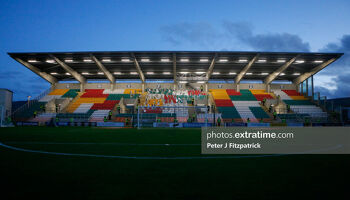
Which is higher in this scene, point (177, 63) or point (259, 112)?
point (177, 63)

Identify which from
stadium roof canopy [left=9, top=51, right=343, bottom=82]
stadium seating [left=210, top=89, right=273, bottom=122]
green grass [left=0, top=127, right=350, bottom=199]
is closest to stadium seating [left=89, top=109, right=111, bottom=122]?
stadium roof canopy [left=9, top=51, right=343, bottom=82]

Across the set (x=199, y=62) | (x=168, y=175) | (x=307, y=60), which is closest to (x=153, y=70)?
(x=199, y=62)

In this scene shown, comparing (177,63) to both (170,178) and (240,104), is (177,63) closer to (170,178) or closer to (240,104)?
(240,104)

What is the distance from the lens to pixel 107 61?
3388 cm

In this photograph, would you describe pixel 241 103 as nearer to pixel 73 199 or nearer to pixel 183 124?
pixel 183 124

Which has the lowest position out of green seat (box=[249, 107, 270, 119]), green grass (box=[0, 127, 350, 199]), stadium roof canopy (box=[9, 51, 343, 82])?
green grass (box=[0, 127, 350, 199])

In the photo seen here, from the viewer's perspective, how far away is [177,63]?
35.1 meters

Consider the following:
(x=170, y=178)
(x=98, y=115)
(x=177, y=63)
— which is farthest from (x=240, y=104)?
(x=170, y=178)

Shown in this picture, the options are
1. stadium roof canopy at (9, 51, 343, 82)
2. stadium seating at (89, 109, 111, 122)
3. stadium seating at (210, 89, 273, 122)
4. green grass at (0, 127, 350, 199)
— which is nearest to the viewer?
green grass at (0, 127, 350, 199)

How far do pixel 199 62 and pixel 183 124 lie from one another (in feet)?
45.7

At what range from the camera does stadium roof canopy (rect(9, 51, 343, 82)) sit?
3209 cm

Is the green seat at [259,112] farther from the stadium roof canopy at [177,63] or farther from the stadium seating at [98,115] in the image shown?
the stadium seating at [98,115]

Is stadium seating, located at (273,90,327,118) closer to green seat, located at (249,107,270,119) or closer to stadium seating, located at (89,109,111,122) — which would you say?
green seat, located at (249,107,270,119)

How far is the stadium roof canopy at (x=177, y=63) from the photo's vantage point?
32.1 meters
